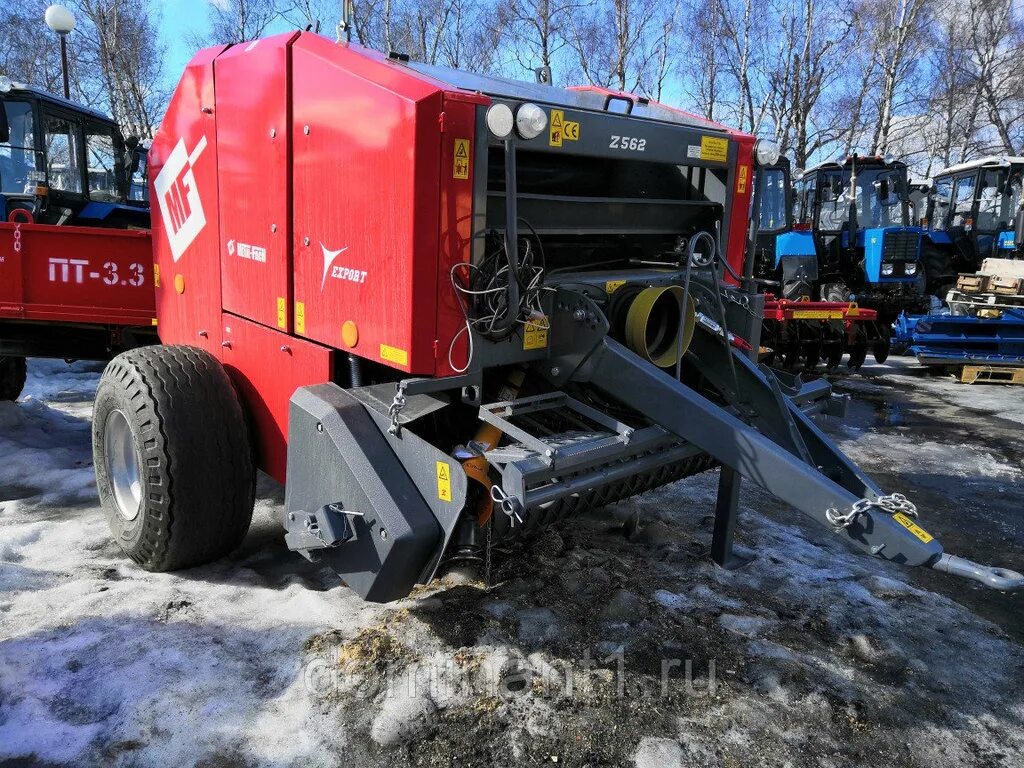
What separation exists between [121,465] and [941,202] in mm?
14720

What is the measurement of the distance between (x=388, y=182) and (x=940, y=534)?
12.3 ft

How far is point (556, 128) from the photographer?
2.79m

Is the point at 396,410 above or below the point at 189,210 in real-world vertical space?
below

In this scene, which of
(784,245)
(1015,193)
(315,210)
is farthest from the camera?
(1015,193)

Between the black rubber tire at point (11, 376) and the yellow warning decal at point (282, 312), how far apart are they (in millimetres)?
4007

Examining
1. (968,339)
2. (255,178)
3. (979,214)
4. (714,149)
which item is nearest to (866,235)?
(968,339)

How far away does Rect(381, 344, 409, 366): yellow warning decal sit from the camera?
265cm

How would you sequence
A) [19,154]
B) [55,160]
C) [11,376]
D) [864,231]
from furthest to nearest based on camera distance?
[864,231]
[55,160]
[19,154]
[11,376]

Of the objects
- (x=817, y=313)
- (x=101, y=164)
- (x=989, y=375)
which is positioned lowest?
(x=989, y=375)

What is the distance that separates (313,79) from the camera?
2791 millimetres

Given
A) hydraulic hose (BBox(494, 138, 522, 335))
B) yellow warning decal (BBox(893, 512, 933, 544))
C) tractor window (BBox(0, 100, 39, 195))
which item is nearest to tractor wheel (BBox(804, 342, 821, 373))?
yellow warning decal (BBox(893, 512, 933, 544))

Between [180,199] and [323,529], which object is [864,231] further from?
[323,529]

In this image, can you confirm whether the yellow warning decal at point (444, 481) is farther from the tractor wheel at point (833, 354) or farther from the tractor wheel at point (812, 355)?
the tractor wheel at point (833, 354)

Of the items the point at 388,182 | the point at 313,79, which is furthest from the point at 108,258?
the point at 388,182
